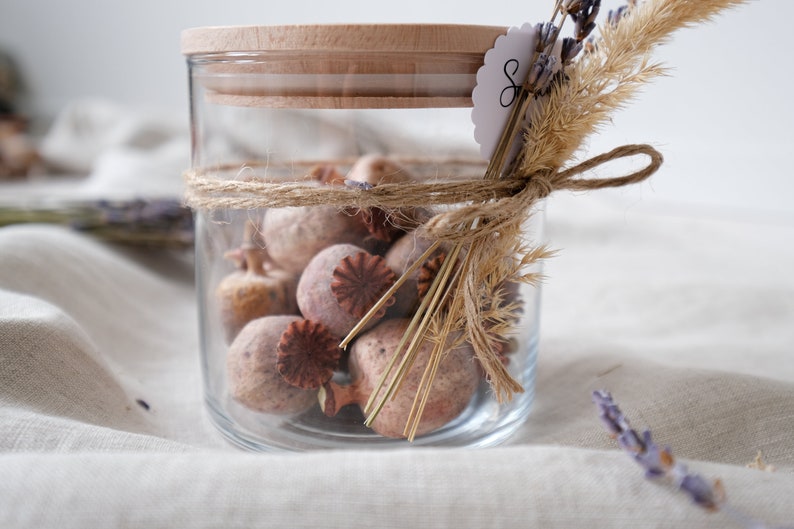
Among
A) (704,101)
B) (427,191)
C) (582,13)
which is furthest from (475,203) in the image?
(704,101)

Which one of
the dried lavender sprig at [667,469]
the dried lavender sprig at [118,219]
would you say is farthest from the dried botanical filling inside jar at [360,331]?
the dried lavender sprig at [118,219]

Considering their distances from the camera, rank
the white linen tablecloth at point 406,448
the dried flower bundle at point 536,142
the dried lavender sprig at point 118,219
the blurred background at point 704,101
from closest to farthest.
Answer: the white linen tablecloth at point 406,448, the dried flower bundle at point 536,142, the dried lavender sprig at point 118,219, the blurred background at point 704,101

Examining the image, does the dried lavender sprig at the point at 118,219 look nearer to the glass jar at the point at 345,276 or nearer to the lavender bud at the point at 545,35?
the glass jar at the point at 345,276

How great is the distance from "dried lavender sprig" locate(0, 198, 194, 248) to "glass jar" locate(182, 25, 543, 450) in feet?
1.76

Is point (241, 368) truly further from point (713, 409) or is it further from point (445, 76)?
point (713, 409)

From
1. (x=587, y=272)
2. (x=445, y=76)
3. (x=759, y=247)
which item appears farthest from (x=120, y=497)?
(x=759, y=247)

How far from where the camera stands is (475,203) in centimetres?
56

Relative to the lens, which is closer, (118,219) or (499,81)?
(499,81)

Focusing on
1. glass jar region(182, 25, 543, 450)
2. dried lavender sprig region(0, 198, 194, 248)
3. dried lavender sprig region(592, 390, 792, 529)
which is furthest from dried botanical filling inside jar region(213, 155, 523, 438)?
dried lavender sprig region(0, 198, 194, 248)

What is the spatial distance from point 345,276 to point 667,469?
26cm

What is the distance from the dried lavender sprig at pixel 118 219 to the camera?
117 cm

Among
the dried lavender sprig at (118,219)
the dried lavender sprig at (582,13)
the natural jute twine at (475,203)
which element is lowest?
the dried lavender sprig at (118,219)

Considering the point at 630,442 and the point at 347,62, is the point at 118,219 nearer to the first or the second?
the point at 347,62

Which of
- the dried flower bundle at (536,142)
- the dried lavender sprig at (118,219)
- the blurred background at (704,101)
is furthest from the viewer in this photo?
the blurred background at (704,101)
